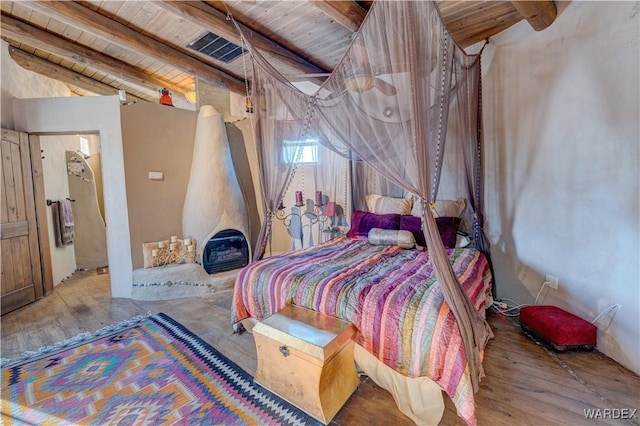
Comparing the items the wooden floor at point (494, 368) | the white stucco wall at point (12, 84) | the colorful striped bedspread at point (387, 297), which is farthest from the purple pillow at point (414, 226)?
the white stucco wall at point (12, 84)

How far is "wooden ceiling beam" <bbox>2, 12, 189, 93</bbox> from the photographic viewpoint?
10.3 ft

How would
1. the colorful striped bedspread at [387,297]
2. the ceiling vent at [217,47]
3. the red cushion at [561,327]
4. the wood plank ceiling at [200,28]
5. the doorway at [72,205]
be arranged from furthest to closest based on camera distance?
the doorway at [72,205]
the ceiling vent at [217,47]
the wood plank ceiling at [200,28]
the red cushion at [561,327]
the colorful striped bedspread at [387,297]

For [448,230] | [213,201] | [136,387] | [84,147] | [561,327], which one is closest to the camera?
[136,387]

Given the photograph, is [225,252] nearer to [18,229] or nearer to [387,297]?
[18,229]

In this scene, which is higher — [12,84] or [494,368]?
[12,84]

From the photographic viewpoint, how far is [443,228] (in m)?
3.02

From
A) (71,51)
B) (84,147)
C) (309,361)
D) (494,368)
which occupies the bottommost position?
(494,368)

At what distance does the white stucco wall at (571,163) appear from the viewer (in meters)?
2.00

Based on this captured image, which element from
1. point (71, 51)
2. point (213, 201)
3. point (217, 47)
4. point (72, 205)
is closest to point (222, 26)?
point (217, 47)

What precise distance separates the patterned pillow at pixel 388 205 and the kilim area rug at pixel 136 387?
2285 mm

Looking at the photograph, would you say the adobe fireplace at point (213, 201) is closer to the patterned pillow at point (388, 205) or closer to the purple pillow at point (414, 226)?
the patterned pillow at point (388, 205)

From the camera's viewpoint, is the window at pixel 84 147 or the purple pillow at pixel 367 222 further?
the window at pixel 84 147

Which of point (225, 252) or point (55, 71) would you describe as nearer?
point (225, 252)

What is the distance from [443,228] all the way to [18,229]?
4.76 metres
